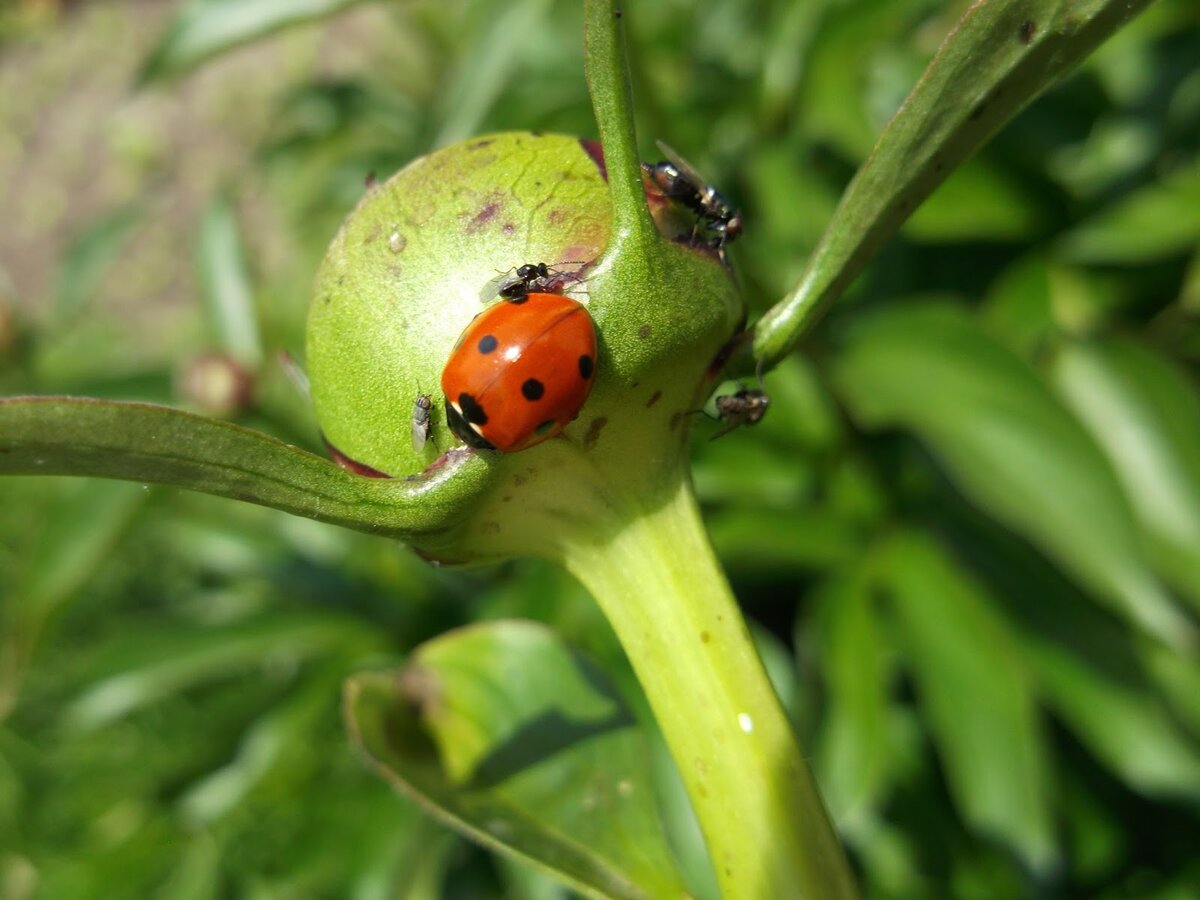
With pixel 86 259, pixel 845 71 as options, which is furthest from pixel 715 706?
pixel 86 259

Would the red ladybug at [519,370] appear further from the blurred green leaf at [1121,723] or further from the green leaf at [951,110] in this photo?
the blurred green leaf at [1121,723]

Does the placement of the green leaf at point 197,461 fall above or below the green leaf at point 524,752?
above

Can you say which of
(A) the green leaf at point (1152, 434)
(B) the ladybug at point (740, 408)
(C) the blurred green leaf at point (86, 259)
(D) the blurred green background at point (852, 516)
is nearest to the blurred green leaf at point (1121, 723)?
(D) the blurred green background at point (852, 516)

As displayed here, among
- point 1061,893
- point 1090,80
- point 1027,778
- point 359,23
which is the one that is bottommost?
point 1061,893

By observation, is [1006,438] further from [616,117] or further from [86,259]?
[86,259]

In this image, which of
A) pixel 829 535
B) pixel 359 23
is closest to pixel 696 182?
pixel 829 535

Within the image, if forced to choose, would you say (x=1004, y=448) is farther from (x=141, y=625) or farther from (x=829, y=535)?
(x=141, y=625)
